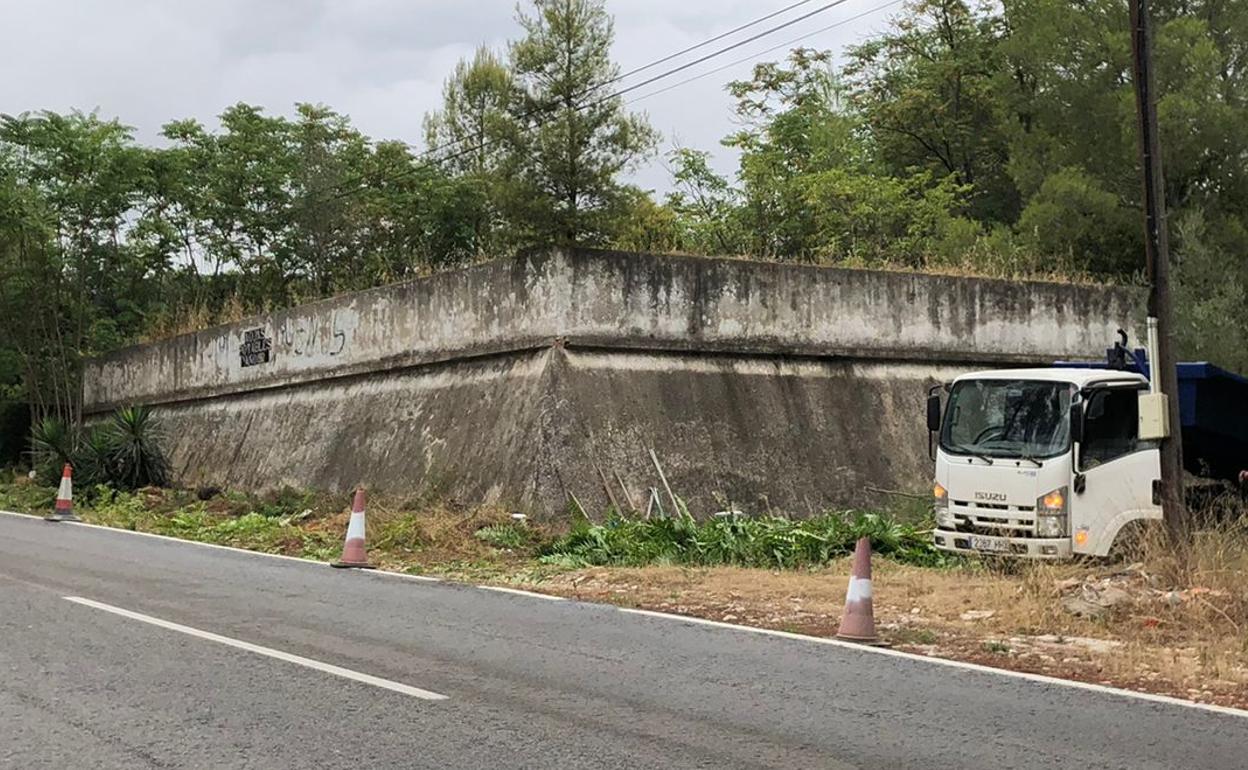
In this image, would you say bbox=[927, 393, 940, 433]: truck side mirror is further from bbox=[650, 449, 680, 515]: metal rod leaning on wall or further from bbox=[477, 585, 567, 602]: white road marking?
bbox=[477, 585, 567, 602]: white road marking

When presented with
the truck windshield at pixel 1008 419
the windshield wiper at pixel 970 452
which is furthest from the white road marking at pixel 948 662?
the truck windshield at pixel 1008 419

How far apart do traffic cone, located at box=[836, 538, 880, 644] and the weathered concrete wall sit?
25.3 ft

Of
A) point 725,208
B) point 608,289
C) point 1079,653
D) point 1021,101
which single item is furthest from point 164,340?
point 1079,653

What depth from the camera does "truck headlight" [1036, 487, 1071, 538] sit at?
12984mm

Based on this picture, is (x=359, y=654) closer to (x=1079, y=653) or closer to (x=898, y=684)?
(x=898, y=684)

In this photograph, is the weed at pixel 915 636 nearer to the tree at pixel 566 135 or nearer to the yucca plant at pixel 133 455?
the tree at pixel 566 135

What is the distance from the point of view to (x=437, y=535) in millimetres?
16109

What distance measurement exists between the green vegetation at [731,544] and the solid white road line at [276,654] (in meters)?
5.52

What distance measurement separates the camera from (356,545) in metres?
14.3

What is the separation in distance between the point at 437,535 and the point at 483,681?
28.8 ft

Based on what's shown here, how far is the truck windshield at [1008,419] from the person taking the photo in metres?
13.4

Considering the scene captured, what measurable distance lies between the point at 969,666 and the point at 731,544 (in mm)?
6323

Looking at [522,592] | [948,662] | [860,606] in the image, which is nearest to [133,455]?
[522,592]

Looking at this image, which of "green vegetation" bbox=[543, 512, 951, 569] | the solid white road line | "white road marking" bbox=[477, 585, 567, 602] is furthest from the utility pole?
the solid white road line
